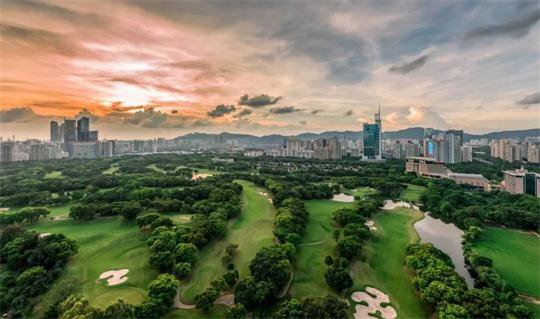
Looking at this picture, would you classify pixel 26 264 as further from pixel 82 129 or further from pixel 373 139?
pixel 82 129

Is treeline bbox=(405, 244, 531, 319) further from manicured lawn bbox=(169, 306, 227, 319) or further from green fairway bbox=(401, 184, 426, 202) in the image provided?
green fairway bbox=(401, 184, 426, 202)

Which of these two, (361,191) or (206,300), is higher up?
(361,191)

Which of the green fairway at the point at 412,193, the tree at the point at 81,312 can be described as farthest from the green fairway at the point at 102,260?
the green fairway at the point at 412,193

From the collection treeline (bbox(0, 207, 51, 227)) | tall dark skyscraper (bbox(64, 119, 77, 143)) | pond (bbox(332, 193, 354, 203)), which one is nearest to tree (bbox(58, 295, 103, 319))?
treeline (bbox(0, 207, 51, 227))

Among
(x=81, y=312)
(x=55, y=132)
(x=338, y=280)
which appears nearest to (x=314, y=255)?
(x=338, y=280)

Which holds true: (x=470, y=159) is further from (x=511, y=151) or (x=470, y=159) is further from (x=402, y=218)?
(x=402, y=218)
